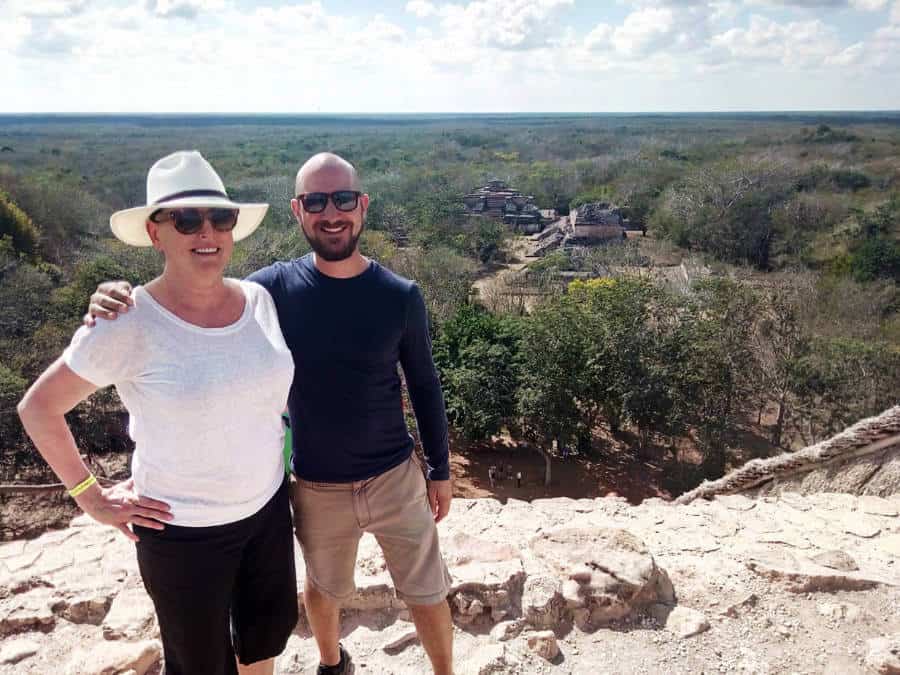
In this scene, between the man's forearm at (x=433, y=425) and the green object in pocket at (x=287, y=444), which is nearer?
the green object in pocket at (x=287, y=444)

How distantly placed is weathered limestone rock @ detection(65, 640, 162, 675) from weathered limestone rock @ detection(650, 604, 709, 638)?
2.26 m

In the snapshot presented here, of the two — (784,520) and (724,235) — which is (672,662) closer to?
(784,520)

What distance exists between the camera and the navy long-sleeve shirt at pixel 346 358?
214cm

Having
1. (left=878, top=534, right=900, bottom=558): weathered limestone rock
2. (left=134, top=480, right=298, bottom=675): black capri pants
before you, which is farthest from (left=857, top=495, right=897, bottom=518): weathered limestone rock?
(left=134, top=480, right=298, bottom=675): black capri pants

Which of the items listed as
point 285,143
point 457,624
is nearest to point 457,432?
point 457,624

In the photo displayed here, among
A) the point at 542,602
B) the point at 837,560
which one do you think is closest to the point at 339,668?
the point at 542,602

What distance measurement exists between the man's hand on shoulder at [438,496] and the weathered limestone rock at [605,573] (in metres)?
1.05

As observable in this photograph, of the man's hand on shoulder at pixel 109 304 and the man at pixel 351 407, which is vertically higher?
the man's hand on shoulder at pixel 109 304

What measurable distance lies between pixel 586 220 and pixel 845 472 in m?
26.8

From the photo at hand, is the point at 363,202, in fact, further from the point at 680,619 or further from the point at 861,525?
the point at 861,525

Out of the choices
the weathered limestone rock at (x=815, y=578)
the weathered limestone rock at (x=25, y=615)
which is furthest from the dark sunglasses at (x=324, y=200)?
the weathered limestone rock at (x=815, y=578)

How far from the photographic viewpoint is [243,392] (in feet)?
5.99

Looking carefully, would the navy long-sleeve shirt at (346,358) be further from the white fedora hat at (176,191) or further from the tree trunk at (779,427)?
the tree trunk at (779,427)

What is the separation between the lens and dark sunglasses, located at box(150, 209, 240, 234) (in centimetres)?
186
